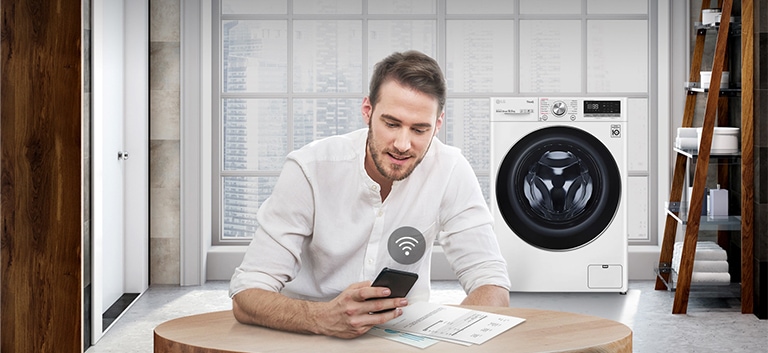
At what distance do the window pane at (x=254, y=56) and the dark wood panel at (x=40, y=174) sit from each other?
2347 mm

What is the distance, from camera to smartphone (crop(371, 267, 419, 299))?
180 centimetres

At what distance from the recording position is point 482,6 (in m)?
5.67

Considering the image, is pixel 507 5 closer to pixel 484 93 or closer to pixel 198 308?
pixel 484 93

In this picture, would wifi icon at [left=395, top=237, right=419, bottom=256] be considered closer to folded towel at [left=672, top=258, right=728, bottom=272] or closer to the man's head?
the man's head

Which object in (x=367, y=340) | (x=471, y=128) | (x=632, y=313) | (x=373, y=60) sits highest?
(x=373, y=60)

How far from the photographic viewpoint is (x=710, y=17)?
5102 millimetres

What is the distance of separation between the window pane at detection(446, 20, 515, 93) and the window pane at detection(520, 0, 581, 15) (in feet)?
0.47

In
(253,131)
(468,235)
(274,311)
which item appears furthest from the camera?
(253,131)

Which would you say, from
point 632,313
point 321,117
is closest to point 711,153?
point 632,313

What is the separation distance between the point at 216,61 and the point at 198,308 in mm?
1536

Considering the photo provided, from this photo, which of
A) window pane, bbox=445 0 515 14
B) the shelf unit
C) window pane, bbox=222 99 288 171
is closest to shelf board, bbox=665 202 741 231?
the shelf unit

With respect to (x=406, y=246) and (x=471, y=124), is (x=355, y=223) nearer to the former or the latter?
(x=406, y=246)

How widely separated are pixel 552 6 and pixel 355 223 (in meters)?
3.69

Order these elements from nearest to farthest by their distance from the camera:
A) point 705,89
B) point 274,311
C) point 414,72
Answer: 1. point 274,311
2. point 414,72
3. point 705,89
